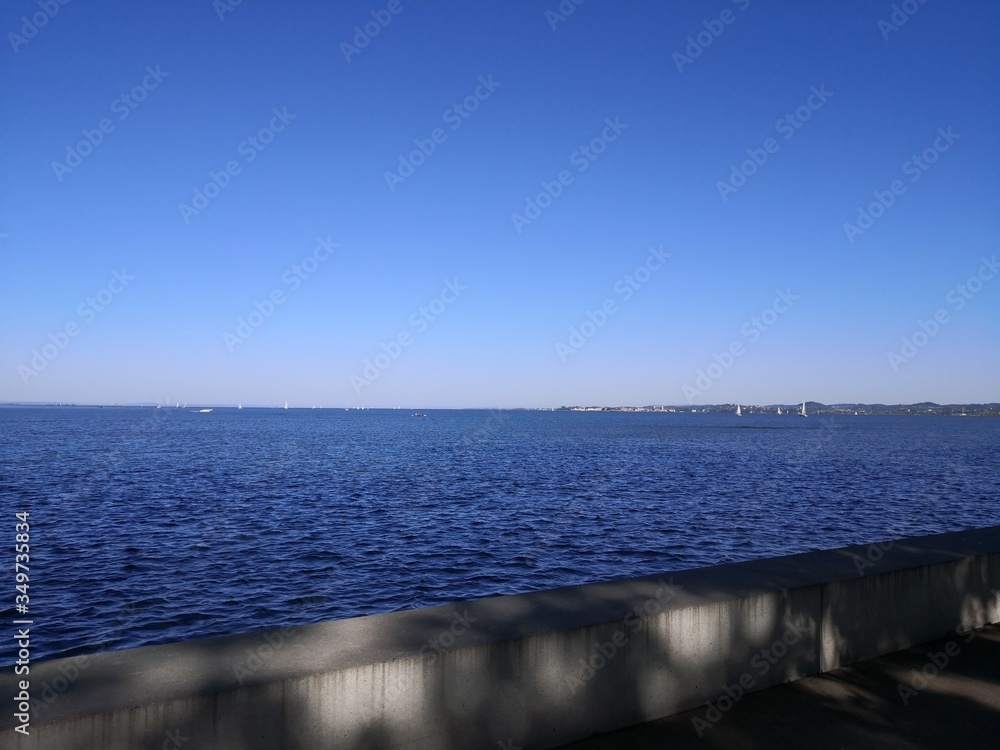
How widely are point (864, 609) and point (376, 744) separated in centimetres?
402

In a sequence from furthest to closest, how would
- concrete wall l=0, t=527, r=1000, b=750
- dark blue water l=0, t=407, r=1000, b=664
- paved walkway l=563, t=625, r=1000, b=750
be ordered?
dark blue water l=0, t=407, r=1000, b=664
paved walkway l=563, t=625, r=1000, b=750
concrete wall l=0, t=527, r=1000, b=750

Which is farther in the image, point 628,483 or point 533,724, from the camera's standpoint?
point 628,483

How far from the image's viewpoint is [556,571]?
53.9ft

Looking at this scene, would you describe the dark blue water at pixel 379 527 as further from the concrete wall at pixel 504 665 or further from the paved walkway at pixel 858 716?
the paved walkway at pixel 858 716

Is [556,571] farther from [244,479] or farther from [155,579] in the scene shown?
[244,479]

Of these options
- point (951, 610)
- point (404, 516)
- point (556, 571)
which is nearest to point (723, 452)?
point (404, 516)

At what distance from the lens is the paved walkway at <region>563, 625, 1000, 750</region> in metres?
4.57

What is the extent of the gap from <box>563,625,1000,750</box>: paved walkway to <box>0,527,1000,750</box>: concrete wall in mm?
124

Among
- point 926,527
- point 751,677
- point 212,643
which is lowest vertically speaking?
point 926,527

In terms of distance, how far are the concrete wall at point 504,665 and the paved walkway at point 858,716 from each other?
124 millimetres

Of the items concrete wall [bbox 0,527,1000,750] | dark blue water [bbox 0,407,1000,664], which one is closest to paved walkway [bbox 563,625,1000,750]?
concrete wall [bbox 0,527,1000,750]

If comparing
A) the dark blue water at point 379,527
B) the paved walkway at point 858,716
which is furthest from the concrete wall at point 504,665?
the dark blue water at point 379,527

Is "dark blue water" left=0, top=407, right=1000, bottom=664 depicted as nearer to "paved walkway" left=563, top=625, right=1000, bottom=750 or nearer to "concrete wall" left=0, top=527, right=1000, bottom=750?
"concrete wall" left=0, top=527, right=1000, bottom=750

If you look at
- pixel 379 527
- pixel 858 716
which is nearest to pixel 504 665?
pixel 858 716
